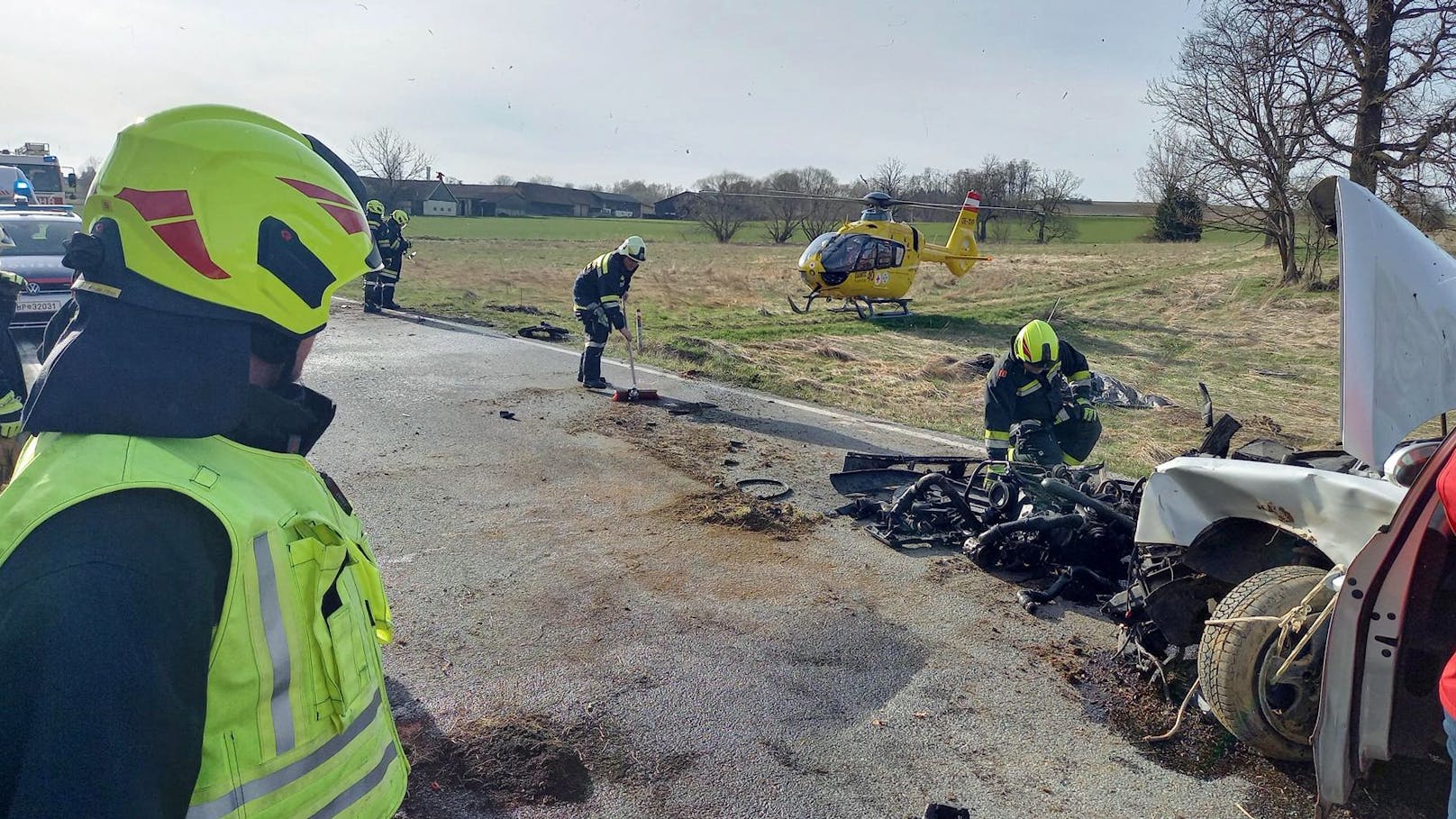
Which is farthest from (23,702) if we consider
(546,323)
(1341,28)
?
(1341,28)

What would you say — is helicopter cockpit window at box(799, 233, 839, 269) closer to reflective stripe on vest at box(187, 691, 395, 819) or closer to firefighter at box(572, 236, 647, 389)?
firefighter at box(572, 236, 647, 389)

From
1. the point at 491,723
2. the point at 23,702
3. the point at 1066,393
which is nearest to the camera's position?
the point at 23,702

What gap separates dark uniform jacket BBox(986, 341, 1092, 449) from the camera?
730 centimetres

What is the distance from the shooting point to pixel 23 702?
3.52 ft

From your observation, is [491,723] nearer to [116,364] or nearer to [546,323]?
[116,364]

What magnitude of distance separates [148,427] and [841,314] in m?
20.8

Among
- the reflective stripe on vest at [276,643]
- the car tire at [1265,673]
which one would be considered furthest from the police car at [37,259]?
the car tire at [1265,673]

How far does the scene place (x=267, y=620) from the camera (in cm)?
136

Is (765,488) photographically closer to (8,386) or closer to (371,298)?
(8,386)

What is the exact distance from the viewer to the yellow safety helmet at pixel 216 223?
56.3 inches

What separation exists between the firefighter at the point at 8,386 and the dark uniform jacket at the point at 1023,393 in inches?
264

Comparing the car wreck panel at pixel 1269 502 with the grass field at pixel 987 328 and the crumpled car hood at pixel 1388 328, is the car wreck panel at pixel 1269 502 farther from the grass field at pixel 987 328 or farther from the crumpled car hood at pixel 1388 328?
the grass field at pixel 987 328

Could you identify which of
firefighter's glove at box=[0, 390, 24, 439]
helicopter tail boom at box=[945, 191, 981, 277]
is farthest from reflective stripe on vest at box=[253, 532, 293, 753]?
helicopter tail boom at box=[945, 191, 981, 277]

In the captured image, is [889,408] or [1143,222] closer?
[889,408]
